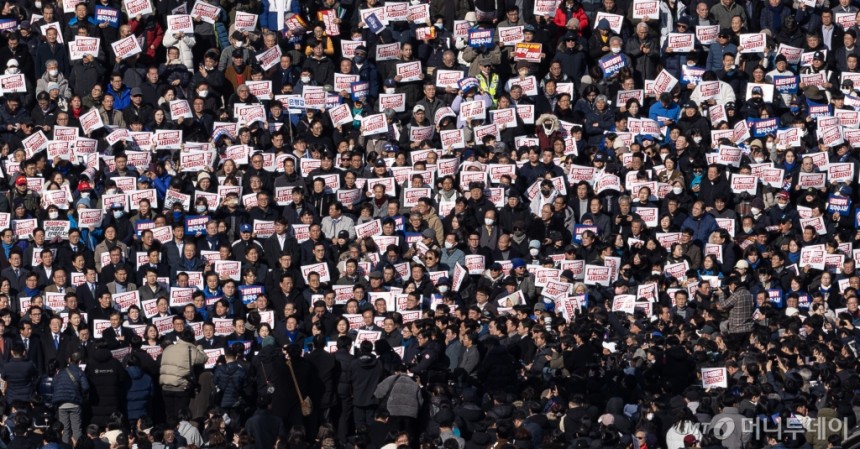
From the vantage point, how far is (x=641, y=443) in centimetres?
2614

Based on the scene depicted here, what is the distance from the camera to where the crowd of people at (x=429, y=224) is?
28.2 m

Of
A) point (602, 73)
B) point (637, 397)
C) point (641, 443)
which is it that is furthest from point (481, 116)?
point (641, 443)

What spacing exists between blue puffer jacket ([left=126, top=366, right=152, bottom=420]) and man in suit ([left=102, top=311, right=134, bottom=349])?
1.93ft

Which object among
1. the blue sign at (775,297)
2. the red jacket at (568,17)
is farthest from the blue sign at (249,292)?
the red jacket at (568,17)

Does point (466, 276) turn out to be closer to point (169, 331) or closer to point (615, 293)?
point (615, 293)

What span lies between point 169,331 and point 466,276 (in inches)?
170

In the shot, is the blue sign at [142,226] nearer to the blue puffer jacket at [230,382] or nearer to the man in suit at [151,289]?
the man in suit at [151,289]

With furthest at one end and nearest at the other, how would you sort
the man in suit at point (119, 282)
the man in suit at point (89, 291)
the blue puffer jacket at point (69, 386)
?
1. the man in suit at point (119, 282)
2. the man in suit at point (89, 291)
3. the blue puffer jacket at point (69, 386)

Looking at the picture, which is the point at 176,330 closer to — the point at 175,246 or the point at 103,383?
the point at 103,383

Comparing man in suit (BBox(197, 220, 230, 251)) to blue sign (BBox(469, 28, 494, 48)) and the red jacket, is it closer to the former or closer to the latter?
blue sign (BBox(469, 28, 494, 48))

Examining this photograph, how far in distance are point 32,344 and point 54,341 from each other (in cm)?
29

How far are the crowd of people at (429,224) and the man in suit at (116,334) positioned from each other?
0.16 feet

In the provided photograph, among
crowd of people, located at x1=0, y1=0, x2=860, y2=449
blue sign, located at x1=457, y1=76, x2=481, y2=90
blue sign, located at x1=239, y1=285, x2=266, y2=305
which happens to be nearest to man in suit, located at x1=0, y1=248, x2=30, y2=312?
crowd of people, located at x1=0, y1=0, x2=860, y2=449

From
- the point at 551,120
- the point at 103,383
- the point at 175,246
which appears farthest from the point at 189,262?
the point at 551,120
